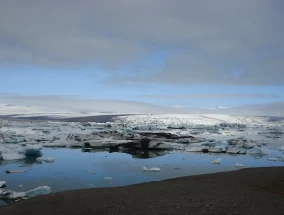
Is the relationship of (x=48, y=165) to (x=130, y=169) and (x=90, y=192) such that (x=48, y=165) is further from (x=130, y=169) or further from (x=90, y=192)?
(x=90, y=192)

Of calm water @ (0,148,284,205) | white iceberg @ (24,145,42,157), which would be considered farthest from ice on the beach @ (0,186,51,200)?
white iceberg @ (24,145,42,157)

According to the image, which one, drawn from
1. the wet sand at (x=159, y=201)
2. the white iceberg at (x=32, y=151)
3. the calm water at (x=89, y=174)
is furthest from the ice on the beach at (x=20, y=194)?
the white iceberg at (x=32, y=151)

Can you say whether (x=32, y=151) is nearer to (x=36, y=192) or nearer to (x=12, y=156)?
(x=12, y=156)

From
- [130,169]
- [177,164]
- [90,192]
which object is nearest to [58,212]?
[90,192]

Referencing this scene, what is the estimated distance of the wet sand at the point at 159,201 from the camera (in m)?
3.90

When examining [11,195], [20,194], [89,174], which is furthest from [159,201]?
[89,174]

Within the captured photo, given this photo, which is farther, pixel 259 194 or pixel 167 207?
pixel 259 194

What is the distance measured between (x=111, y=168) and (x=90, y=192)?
149 inches

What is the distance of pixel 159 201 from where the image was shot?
14.4 ft

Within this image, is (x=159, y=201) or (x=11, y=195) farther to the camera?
(x=11, y=195)

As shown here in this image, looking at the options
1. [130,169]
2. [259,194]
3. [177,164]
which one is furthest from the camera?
[177,164]

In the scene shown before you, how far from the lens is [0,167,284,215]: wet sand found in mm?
3898

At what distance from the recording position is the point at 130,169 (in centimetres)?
901

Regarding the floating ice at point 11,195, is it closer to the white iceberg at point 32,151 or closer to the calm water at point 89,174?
the calm water at point 89,174
